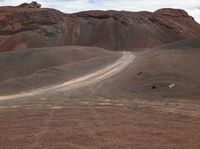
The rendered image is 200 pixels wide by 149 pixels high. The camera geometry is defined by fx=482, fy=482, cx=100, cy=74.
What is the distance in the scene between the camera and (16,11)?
10012 centimetres

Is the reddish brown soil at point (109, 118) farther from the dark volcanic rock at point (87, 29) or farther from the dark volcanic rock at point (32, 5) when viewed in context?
the dark volcanic rock at point (32, 5)

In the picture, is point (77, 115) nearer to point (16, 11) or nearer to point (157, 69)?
point (157, 69)

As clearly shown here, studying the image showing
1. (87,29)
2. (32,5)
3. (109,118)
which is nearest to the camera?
(109,118)

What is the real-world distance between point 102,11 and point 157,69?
79823mm

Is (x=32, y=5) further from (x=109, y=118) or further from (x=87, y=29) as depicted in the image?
(x=109, y=118)

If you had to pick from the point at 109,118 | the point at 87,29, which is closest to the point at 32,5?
the point at 87,29

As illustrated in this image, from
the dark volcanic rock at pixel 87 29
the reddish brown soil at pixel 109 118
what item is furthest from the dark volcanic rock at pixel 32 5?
the reddish brown soil at pixel 109 118

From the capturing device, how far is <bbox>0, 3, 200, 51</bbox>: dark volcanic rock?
92438mm

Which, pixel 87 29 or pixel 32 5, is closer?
pixel 87 29

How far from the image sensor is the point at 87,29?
333 ft

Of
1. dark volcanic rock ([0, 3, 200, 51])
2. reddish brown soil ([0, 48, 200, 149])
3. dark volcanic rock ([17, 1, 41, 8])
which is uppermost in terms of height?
dark volcanic rock ([17, 1, 41, 8])

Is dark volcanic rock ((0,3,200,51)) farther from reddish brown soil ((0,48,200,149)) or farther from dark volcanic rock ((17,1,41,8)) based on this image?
reddish brown soil ((0,48,200,149))

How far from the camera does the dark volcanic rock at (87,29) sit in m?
92.4

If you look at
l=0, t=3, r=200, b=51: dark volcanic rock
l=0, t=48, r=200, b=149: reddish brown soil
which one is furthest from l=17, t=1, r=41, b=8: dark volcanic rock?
l=0, t=48, r=200, b=149: reddish brown soil
